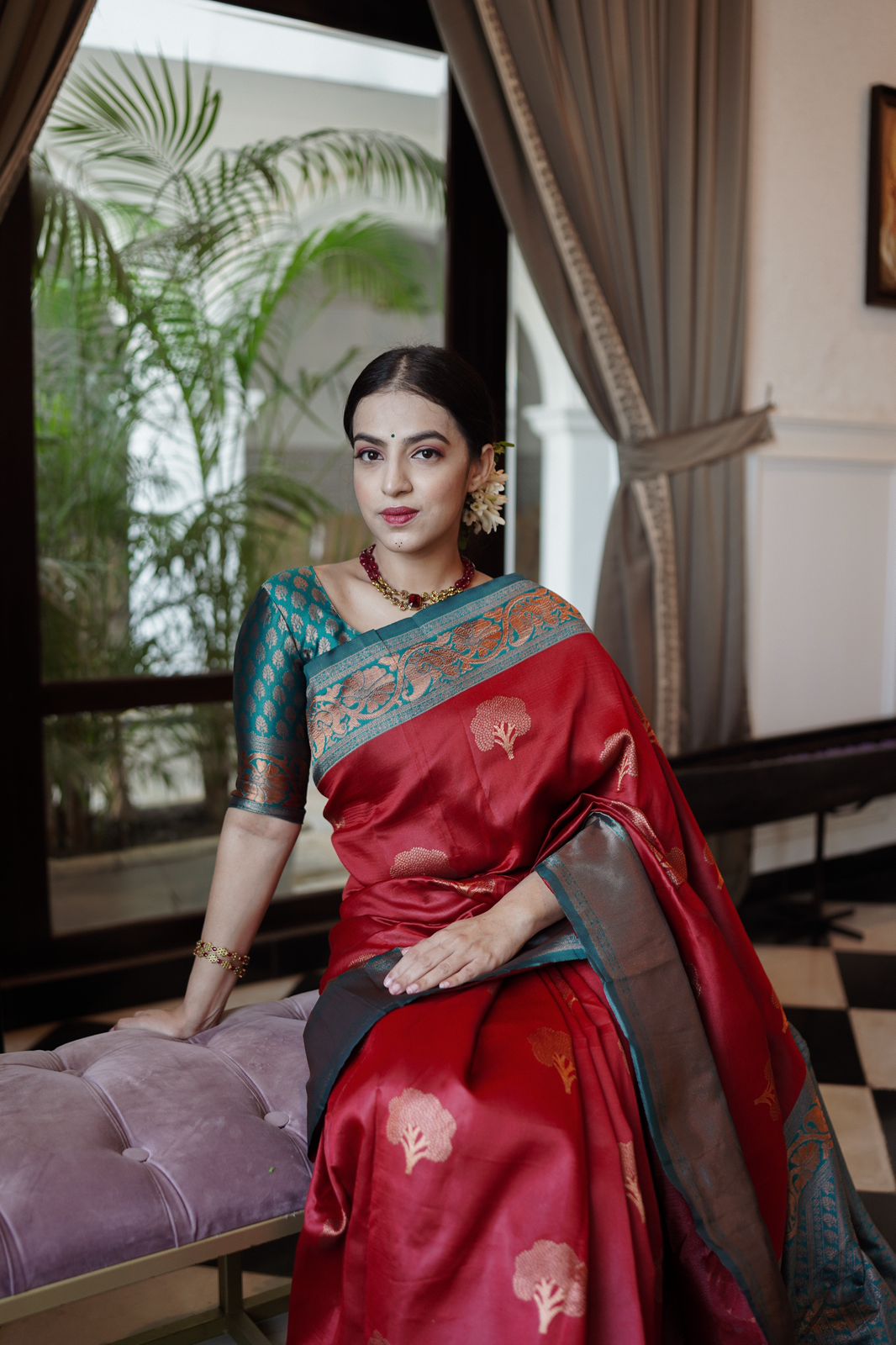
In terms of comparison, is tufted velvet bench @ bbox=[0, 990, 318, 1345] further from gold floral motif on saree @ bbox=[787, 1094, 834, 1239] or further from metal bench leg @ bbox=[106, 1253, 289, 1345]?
gold floral motif on saree @ bbox=[787, 1094, 834, 1239]

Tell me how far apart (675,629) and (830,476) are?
100cm

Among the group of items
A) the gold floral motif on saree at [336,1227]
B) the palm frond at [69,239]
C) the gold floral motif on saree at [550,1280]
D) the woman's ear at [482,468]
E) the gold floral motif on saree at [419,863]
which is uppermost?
the palm frond at [69,239]

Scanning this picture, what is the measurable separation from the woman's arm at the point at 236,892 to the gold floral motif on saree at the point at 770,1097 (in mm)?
717

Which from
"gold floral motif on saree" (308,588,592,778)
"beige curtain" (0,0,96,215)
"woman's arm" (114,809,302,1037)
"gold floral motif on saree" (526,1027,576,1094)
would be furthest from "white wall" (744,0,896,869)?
"gold floral motif on saree" (526,1027,576,1094)

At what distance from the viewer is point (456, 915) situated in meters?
1.58

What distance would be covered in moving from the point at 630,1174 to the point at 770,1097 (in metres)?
0.29

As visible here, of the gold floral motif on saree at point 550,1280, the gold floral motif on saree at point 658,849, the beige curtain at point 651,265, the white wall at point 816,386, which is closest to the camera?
the gold floral motif on saree at point 550,1280

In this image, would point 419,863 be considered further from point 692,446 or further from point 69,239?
point 692,446

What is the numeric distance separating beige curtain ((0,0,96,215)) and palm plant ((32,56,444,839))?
436 mm

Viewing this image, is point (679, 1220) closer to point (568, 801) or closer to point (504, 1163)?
point (504, 1163)

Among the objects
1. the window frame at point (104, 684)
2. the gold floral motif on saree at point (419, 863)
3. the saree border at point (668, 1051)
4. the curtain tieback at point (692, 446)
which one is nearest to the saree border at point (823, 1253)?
the saree border at point (668, 1051)

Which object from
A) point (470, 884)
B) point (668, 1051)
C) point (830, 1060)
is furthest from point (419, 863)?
point (830, 1060)

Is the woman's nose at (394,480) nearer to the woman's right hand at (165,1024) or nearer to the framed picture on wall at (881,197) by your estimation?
the woman's right hand at (165,1024)

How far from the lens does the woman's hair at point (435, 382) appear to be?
1.65 metres
